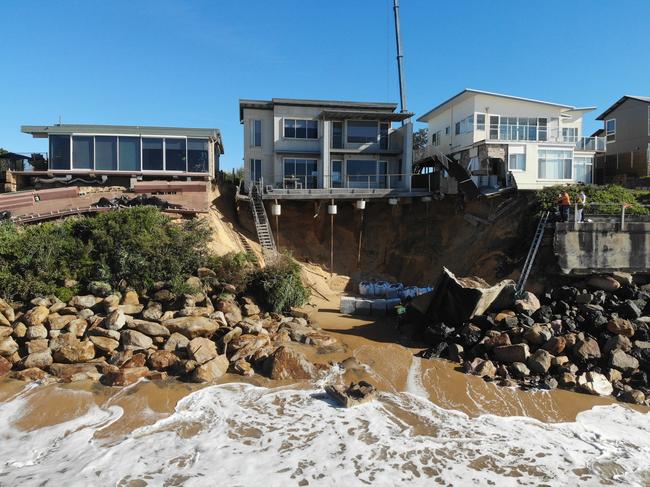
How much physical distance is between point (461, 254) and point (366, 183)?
314 inches

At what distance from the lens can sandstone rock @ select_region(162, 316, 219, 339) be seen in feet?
47.3

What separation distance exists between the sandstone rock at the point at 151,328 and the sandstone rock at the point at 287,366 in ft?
11.6

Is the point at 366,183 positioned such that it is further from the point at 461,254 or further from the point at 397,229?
the point at 461,254

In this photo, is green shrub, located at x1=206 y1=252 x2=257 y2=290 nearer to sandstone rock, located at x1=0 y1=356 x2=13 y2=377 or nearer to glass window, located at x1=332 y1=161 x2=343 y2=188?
sandstone rock, located at x1=0 y1=356 x2=13 y2=377

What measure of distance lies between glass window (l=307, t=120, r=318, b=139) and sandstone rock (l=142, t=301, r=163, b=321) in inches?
637

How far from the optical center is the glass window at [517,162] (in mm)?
26344

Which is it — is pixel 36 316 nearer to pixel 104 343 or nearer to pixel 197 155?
pixel 104 343

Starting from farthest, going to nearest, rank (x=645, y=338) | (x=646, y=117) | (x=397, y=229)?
(x=646, y=117), (x=397, y=229), (x=645, y=338)

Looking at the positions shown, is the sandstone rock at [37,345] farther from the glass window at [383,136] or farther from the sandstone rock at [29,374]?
the glass window at [383,136]

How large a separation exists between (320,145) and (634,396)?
21086 mm

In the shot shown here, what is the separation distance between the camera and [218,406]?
11055 mm

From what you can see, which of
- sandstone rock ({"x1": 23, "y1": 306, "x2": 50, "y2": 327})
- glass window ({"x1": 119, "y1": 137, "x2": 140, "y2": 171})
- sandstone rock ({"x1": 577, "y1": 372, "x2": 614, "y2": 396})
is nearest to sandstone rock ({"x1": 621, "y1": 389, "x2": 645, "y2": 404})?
sandstone rock ({"x1": 577, "y1": 372, "x2": 614, "y2": 396})

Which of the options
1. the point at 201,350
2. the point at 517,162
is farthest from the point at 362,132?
the point at 201,350

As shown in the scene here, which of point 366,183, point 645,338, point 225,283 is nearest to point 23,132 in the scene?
point 225,283
